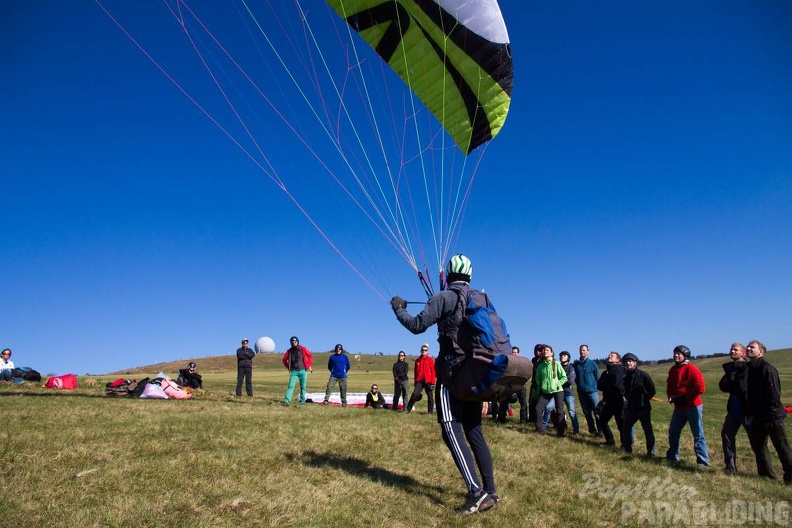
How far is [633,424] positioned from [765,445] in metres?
2.41

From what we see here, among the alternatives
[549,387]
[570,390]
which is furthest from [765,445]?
[570,390]

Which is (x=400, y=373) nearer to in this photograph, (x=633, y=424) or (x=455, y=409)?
(x=633, y=424)

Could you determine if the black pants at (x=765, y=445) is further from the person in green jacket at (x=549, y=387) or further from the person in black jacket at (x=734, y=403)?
the person in green jacket at (x=549, y=387)

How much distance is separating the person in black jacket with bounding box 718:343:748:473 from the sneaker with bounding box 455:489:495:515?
19.0 ft

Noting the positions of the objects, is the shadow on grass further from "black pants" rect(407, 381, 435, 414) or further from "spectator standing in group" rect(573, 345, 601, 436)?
"black pants" rect(407, 381, 435, 414)

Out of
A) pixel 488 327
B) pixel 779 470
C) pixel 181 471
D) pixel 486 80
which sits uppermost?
pixel 486 80

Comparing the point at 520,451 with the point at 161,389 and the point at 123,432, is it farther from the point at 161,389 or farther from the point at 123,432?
the point at 161,389

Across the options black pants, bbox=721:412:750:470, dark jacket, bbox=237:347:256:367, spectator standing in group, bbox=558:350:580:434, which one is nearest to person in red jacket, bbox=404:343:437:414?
spectator standing in group, bbox=558:350:580:434

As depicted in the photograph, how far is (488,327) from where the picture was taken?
5.34 m

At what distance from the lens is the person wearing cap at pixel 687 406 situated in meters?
9.52

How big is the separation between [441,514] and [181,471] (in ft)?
9.44

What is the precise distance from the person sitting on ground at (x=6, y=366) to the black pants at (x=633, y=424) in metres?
18.9

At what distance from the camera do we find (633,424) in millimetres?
10617

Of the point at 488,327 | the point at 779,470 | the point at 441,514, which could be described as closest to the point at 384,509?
the point at 441,514
